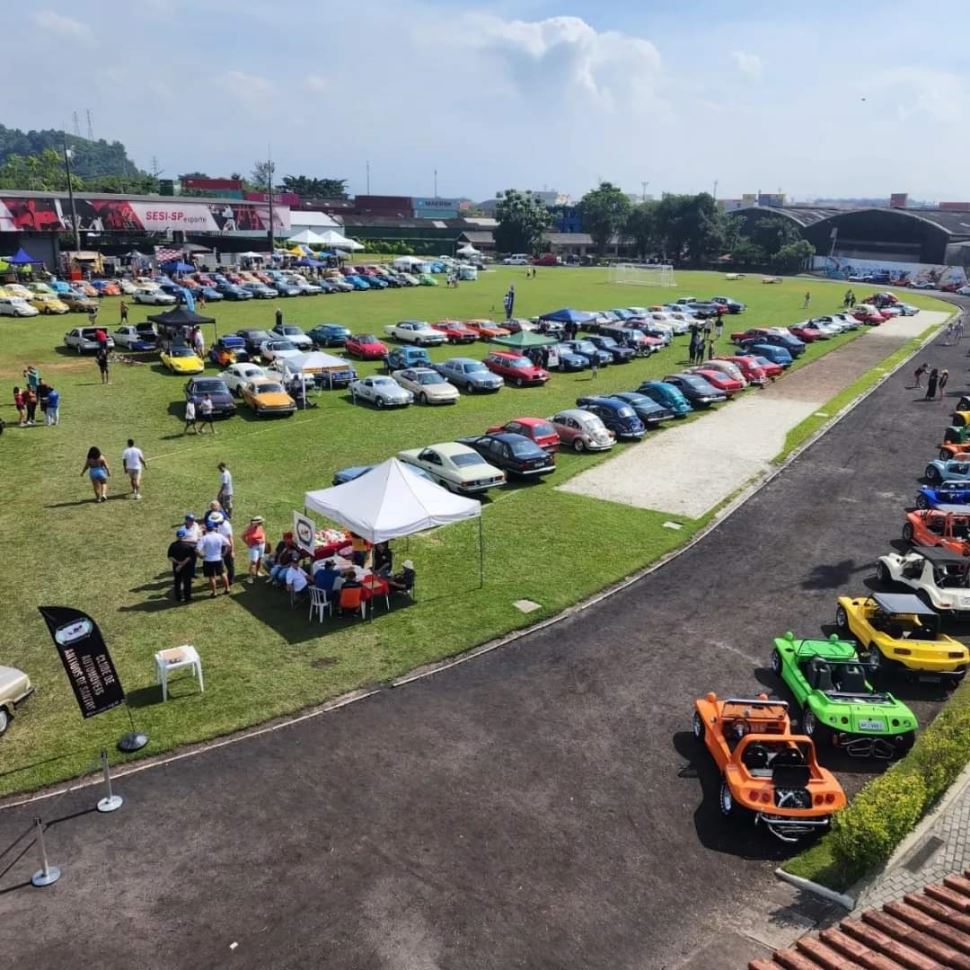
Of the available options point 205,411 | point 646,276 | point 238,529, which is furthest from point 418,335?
point 646,276

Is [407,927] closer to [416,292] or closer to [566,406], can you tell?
[566,406]

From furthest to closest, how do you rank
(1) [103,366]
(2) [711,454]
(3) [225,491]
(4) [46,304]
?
(4) [46,304], (1) [103,366], (2) [711,454], (3) [225,491]

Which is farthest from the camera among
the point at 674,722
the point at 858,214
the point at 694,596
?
the point at 858,214

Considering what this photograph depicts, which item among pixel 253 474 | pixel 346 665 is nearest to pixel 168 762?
pixel 346 665

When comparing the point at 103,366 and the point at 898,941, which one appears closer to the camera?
the point at 898,941

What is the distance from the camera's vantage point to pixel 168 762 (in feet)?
38.4

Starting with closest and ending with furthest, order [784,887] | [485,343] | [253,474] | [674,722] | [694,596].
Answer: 1. [784,887]
2. [674,722]
3. [694,596]
4. [253,474]
5. [485,343]

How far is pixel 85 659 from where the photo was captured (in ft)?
38.2

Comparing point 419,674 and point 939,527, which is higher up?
point 939,527

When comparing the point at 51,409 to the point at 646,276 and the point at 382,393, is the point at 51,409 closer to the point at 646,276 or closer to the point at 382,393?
the point at 382,393

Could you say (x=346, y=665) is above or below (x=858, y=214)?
below

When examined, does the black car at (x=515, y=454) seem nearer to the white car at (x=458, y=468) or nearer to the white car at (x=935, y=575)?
the white car at (x=458, y=468)

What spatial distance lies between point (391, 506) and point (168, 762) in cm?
665

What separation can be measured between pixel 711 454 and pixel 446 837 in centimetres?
2084
